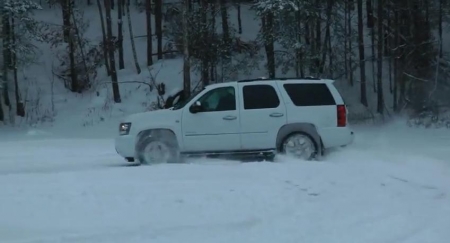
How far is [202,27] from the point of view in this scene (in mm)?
31797

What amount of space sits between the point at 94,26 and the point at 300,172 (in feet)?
108

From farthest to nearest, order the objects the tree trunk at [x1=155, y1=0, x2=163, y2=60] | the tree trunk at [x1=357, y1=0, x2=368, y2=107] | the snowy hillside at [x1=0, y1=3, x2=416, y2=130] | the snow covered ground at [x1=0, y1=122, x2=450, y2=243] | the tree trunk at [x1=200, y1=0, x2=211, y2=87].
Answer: the tree trunk at [x1=155, y1=0, x2=163, y2=60]
the tree trunk at [x1=200, y1=0, x2=211, y2=87]
the tree trunk at [x1=357, y1=0, x2=368, y2=107]
the snowy hillside at [x1=0, y1=3, x2=416, y2=130]
the snow covered ground at [x1=0, y1=122, x2=450, y2=243]

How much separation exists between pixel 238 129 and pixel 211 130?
0.49 metres

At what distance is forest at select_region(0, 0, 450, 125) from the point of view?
29234mm

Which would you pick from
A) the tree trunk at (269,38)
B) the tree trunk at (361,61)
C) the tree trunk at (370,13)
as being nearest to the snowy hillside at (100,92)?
the tree trunk at (361,61)

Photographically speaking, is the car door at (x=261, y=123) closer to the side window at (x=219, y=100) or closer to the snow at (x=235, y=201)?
the side window at (x=219, y=100)

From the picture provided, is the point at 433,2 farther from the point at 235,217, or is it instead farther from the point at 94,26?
the point at 235,217

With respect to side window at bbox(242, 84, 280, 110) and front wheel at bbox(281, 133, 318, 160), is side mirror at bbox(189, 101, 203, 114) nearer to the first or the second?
side window at bbox(242, 84, 280, 110)

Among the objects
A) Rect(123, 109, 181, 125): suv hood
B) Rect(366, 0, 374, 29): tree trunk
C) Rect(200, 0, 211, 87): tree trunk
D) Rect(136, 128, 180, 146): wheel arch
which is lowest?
Rect(136, 128, 180, 146): wheel arch

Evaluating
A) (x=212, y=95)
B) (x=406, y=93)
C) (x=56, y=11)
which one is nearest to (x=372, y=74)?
(x=406, y=93)

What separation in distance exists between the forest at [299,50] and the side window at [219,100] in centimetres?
1391

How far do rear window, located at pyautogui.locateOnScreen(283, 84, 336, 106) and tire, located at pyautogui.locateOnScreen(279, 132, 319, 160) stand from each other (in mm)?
618

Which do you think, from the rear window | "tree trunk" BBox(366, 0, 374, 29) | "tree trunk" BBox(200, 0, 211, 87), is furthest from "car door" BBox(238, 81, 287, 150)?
"tree trunk" BBox(366, 0, 374, 29)

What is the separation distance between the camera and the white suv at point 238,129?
13211 millimetres
